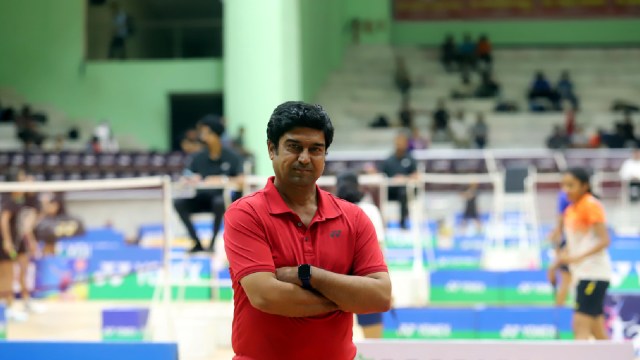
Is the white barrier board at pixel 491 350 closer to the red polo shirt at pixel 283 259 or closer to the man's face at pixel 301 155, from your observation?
the red polo shirt at pixel 283 259

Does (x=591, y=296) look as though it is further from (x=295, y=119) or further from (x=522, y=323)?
(x=295, y=119)

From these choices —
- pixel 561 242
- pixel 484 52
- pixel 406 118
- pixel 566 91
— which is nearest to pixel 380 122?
pixel 406 118

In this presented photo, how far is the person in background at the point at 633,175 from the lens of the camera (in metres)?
21.4

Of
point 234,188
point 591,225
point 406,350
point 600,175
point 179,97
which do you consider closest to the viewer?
point 406,350

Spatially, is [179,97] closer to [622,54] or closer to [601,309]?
[622,54]

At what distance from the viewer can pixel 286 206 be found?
311 centimetres

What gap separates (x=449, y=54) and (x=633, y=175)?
12.2 metres

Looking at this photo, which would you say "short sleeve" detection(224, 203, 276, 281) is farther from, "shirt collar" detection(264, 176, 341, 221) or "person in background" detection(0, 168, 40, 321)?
"person in background" detection(0, 168, 40, 321)

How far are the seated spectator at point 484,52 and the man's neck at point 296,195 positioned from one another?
1185 inches

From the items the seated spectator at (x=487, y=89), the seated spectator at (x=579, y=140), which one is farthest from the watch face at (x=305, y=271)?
the seated spectator at (x=487, y=89)

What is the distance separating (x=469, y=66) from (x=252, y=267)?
30.3 m

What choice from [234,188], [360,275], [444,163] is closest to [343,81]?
[444,163]

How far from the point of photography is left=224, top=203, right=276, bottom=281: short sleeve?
9.92 feet

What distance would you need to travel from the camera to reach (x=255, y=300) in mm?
2979
